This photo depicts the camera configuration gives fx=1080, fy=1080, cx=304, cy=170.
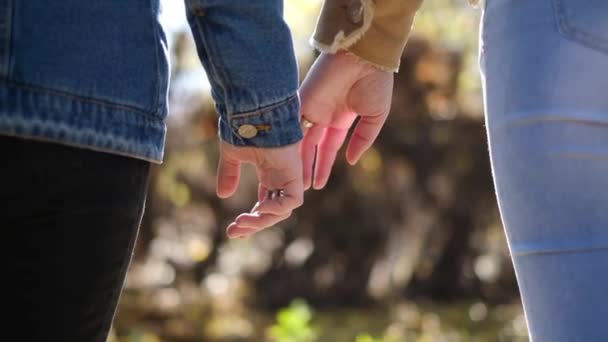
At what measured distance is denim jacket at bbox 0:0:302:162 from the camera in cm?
139

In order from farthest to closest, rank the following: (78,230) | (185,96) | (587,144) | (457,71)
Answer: (457,71), (185,96), (587,144), (78,230)

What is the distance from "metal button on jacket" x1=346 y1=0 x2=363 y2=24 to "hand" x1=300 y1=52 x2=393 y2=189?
76 mm

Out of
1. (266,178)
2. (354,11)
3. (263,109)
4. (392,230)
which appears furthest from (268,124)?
(392,230)

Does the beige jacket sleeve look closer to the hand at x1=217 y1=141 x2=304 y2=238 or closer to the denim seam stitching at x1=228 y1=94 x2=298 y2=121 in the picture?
the hand at x1=217 y1=141 x2=304 y2=238

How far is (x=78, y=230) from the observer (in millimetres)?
1426

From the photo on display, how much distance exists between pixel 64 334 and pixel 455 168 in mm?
6569

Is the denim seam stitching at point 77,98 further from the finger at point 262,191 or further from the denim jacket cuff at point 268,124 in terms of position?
the finger at point 262,191

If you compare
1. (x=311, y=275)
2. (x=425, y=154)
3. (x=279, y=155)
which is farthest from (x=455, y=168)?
(x=279, y=155)

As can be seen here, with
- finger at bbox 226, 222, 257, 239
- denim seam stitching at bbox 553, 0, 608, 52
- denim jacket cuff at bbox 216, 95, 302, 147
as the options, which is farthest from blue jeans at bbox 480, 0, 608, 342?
finger at bbox 226, 222, 257, 239

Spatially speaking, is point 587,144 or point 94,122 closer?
point 94,122

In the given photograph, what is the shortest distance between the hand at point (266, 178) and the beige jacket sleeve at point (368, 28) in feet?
1.38

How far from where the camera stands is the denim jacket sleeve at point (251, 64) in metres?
1.58

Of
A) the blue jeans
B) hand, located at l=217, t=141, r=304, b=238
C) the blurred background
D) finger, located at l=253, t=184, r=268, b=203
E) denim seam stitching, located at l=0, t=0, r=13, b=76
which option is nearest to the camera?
denim seam stitching, located at l=0, t=0, r=13, b=76

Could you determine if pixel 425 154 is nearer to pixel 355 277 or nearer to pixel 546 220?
pixel 355 277
